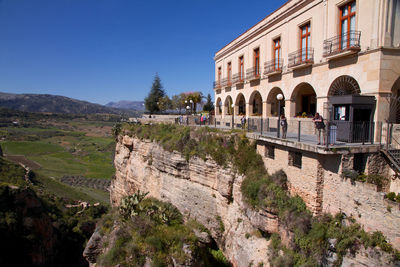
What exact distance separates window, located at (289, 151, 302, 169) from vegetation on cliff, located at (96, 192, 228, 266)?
7144 mm

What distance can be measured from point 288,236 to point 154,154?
41.2 feet

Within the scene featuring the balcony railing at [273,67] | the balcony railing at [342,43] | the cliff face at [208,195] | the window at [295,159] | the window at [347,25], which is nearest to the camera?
the window at [295,159]

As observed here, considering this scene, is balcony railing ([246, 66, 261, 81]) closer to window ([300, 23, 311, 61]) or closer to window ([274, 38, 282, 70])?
window ([274, 38, 282, 70])

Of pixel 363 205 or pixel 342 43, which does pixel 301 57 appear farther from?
pixel 363 205

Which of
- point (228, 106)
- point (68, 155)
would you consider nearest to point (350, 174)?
point (228, 106)

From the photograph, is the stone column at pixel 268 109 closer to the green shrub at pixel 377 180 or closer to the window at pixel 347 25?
the window at pixel 347 25

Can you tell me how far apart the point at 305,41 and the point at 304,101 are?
153 inches

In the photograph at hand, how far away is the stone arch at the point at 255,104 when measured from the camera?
67.3 feet

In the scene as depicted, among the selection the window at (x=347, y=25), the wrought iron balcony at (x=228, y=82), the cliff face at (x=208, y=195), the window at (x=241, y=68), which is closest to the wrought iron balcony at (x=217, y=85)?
the wrought iron balcony at (x=228, y=82)

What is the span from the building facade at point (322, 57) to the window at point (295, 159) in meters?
2.25

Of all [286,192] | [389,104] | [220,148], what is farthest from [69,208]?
[389,104]

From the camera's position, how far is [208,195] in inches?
615

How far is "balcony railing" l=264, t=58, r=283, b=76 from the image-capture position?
639 inches

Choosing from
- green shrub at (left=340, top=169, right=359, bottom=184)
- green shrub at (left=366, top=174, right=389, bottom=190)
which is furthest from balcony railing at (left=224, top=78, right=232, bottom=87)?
green shrub at (left=366, top=174, right=389, bottom=190)
